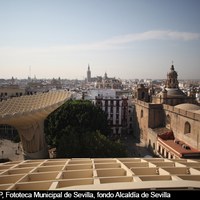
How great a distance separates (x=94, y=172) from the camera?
1374 cm

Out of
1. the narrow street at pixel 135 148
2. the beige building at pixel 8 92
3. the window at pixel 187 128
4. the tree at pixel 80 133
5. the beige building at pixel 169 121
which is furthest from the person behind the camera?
the beige building at pixel 8 92

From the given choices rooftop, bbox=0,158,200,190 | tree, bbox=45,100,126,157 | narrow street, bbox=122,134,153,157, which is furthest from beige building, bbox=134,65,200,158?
rooftop, bbox=0,158,200,190

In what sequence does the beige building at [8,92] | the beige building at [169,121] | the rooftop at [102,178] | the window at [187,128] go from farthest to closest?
the beige building at [8,92] → the window at [187,128] → the beige building at [169,121] → the rooftop at [102,178]

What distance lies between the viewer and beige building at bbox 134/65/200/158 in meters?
32.9

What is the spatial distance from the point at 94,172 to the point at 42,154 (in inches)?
722

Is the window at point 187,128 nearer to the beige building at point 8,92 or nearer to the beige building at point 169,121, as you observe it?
the beige building at point 169,121

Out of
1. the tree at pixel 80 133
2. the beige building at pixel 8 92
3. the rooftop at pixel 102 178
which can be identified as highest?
the beige building at pixel 8 92

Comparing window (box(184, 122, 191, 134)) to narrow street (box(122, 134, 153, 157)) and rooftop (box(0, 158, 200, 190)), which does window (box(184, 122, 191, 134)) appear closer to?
narrow street (box(122, 134, 153, 157))

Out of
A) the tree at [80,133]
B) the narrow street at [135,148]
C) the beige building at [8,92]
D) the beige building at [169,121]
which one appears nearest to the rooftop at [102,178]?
the tree at [80,133]

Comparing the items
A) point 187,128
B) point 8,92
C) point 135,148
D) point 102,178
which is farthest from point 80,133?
point 8,92

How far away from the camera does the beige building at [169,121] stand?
32.9 m

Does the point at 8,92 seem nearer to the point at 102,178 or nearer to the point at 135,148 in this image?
the point at 135,148

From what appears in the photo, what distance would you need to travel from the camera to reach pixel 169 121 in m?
42.0

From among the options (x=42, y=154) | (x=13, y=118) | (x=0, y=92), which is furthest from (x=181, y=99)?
(x=0, y=92)
